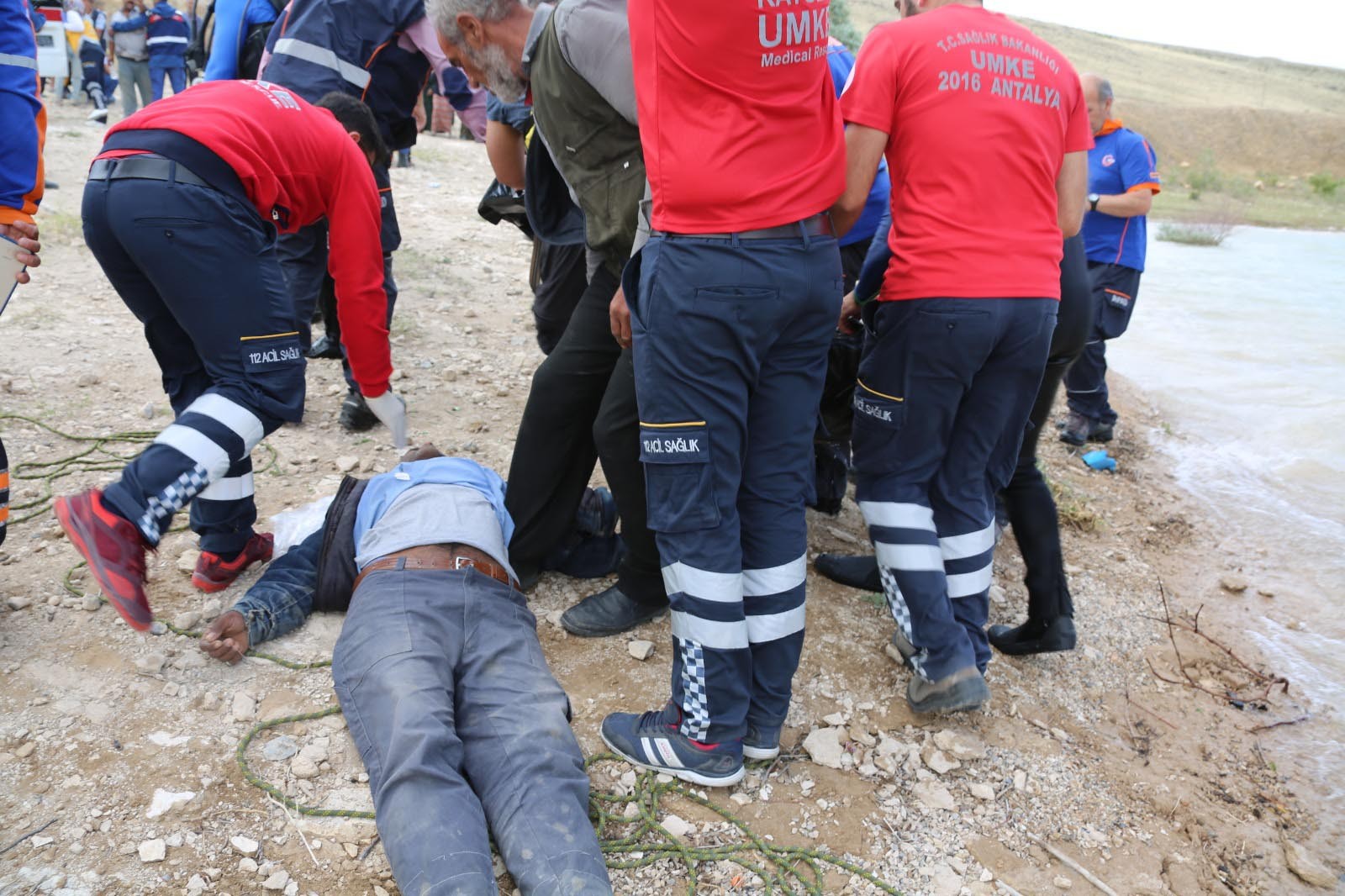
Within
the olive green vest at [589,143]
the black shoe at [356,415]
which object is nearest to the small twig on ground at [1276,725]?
the olive green vest at [589,143]

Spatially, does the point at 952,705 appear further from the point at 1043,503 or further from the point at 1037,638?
the point at 1043,503

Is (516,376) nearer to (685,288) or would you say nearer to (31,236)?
(31,236)

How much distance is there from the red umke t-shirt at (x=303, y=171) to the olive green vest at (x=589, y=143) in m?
0.87

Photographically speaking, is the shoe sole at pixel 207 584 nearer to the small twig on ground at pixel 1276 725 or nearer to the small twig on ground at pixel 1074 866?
the small twig on ground at pixel 1074 866

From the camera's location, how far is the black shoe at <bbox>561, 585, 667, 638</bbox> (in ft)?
9.10

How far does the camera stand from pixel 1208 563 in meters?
4.19

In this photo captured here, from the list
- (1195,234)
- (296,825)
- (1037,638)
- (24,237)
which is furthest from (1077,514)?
(1195,234)

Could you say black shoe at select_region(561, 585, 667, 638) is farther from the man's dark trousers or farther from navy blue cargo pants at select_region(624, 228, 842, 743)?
the man's dark trousers

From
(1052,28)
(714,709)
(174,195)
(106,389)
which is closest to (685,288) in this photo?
(714,709)

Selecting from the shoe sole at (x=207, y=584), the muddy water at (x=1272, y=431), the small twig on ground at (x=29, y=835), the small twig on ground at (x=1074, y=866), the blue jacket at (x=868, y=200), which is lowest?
the muddy water at (x=1272, y=431)

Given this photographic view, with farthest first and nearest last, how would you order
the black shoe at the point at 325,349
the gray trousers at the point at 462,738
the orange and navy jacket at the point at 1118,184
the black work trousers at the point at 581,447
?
the orange and navy jacket at the point at 1118,184 < the black shoe at the point at 325,349 < the black work trousers at the point at 581,447 < the gray trousers at the point at 462,738

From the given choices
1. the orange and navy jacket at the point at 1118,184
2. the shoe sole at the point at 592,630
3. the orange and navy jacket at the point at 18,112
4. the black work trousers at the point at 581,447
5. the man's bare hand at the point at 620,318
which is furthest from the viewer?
the orange and navy jacket at the point at 1118,184

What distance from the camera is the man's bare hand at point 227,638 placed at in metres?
2.42

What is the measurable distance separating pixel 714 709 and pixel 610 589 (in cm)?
76
